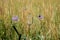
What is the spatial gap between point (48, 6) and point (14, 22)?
2.07 feet

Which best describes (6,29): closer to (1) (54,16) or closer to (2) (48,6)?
(1) (54,16)

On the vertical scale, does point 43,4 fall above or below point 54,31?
above

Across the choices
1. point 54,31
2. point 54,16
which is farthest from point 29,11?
point 54,31

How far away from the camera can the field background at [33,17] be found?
1.73 metres

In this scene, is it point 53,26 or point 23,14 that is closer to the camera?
point 53,26

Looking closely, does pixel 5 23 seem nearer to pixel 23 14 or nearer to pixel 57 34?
pixel 23 14

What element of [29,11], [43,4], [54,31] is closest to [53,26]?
[54,31]

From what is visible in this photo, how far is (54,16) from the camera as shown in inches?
80.6

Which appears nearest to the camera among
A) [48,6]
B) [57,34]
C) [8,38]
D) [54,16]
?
[8,38]

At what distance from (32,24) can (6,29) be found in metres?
0.24

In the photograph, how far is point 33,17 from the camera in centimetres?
196

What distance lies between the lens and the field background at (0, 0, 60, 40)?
1.73 metres

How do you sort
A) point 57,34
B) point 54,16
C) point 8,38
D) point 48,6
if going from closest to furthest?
point 8,38 < point 57,34 < point 54,16 < point 48,6

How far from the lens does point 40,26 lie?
6.10ft
